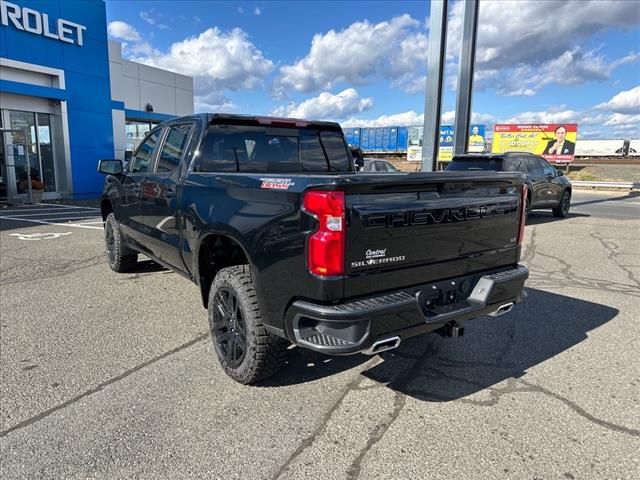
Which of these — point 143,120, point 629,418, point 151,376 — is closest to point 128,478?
point 151,376

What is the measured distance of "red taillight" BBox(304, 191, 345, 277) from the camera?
2523 millimetres

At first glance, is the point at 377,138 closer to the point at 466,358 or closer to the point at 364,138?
the point at 364,138

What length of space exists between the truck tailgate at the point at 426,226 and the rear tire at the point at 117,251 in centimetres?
437

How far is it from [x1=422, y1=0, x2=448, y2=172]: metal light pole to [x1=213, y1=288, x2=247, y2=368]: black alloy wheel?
30.2 feet

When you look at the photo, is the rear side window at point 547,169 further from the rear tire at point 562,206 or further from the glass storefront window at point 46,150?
the glass storefront window at point 46,150

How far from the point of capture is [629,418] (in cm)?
296

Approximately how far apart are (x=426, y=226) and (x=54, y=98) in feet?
59.0

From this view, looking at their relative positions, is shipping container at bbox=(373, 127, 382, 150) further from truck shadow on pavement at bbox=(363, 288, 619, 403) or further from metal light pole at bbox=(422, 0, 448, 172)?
truck shadow on pavement at bbox=(363, 288, 619, 403)

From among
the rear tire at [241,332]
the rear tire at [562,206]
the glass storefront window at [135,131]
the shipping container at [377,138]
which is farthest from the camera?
the shipping container at [377,138]

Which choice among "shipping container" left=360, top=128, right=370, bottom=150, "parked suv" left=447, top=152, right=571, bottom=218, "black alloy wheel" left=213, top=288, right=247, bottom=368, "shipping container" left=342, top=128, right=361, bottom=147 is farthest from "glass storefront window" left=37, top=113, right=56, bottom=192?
"shipping container" left=342, top=128, right=361, bottom=147

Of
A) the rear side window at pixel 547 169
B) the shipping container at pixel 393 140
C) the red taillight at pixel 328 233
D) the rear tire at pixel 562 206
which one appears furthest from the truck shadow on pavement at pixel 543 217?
the shipping container at pixel 393 140

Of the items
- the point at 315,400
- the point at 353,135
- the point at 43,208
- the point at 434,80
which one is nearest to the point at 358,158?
the point at 315,400

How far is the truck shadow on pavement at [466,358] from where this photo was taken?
3391mm

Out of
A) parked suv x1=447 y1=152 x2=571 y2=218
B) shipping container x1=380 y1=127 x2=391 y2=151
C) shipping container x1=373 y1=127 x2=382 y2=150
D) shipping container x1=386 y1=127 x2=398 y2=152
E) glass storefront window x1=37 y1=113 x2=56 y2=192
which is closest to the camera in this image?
parked suv x1=447 y1=152 x2=571 y2=218
